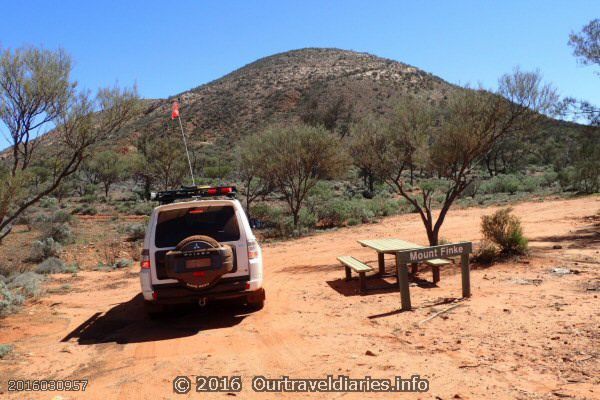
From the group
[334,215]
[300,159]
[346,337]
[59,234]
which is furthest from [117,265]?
[346,337]

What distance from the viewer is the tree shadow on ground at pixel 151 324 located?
689 centimetres

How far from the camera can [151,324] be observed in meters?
7.55

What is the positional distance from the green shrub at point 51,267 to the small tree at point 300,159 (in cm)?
994

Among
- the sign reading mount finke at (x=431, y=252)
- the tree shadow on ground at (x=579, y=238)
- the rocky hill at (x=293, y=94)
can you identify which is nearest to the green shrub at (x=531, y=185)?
the tree shadow on ground at (x=579, y=238)

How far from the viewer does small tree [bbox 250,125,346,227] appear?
2214 centimetres

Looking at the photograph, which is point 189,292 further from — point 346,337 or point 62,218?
point 62,218

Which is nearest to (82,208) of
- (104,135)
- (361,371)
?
(104,135)

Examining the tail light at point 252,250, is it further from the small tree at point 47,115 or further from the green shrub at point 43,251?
the green shrub at point 43,251

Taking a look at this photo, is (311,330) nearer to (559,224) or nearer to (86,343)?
(86,343)

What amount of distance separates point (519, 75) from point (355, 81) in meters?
60.7

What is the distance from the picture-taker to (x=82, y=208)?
104 feet

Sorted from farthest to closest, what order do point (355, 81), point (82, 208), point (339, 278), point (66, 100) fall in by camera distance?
1. point (355, 81)
2. point (82, 208)
3. point (66, 100)
4. point (339, 278)

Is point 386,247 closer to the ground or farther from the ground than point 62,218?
closer to the ground

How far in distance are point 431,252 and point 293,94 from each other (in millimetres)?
65116
